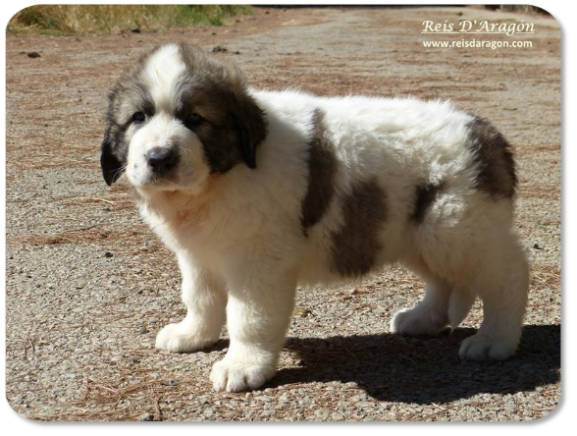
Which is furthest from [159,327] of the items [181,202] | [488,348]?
[488,348]

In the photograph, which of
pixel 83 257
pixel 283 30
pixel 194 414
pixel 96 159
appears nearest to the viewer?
pixel 194 414

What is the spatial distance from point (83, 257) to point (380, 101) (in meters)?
2.79

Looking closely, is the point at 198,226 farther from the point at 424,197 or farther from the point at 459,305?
the point at 459,305

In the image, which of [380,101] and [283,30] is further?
[283,30]

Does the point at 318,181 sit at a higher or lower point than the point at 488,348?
higher

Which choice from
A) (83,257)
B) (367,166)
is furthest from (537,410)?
(83,257)

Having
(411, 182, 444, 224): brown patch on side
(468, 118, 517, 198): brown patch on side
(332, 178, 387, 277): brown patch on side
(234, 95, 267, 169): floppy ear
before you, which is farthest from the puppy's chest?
(468, 118, 517, 198): brown patch on side

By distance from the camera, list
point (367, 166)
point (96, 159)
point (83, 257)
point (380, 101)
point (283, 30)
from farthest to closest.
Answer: point (283, 30) < point (96, 159) < point (83, 257) < point (380, 101) < point (367, 166)

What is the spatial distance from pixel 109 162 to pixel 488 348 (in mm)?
2460

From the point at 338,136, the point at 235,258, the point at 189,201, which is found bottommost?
the point at 235,258

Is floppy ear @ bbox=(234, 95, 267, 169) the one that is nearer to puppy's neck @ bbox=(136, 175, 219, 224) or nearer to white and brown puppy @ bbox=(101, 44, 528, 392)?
white and brown puppy @ bbox=(101, 44, 528, 392)

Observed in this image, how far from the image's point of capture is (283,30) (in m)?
22.2

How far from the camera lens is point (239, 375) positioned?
4.38 m

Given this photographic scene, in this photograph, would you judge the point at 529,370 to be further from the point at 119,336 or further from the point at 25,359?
the point at 25,359
